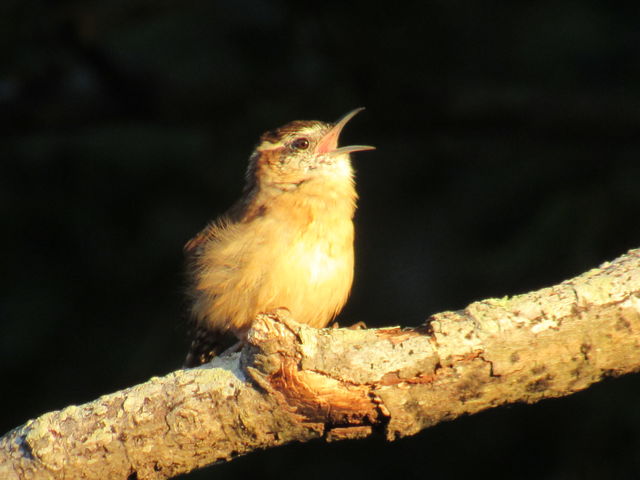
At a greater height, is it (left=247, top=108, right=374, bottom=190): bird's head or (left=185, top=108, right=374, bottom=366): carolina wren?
(left=247, top=108, right=374, bottom=190): bird's head

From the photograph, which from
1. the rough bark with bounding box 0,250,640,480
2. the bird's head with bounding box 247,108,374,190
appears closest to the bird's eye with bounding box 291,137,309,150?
the bird's head with bounding box 247,108,374,190

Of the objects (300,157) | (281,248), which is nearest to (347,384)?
(281,248)

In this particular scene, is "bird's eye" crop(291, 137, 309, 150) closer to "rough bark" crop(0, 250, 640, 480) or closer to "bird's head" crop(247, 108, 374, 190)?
"bird's head" crop(247, 108, 374, 190)

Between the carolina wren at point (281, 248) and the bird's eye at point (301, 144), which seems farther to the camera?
the bird's eye at point (301, 144)

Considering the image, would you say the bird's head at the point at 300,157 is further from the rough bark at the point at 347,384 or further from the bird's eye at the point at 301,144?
the rough bark at the point at 347,384

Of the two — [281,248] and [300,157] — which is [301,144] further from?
[281,248]

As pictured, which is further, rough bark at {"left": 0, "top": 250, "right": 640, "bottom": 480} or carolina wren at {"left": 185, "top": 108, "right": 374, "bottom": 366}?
carolina wren at {"left": 185, "top": 108, "right": 374, "bottom": 366}

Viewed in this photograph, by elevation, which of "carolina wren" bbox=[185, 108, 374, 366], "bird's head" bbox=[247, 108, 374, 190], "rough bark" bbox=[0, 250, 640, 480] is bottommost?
"rough bark" bbox=[0, 250, 640, 480]

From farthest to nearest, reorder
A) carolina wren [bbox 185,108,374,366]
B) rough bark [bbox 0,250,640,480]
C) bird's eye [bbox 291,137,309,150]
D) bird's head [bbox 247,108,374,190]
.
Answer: bird's eye [bbox 291,137,309,150] → bird's head [bbox 247,108,374,190] → carolina wren [bbox 185,108,374,366] → rough bark [bbox 0,250,640,480]

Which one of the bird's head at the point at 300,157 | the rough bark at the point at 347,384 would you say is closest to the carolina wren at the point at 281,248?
the bird's head at the point at 300,157

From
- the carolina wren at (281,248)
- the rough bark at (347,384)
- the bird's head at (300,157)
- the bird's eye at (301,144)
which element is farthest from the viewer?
the bird's eye at (301,144)
